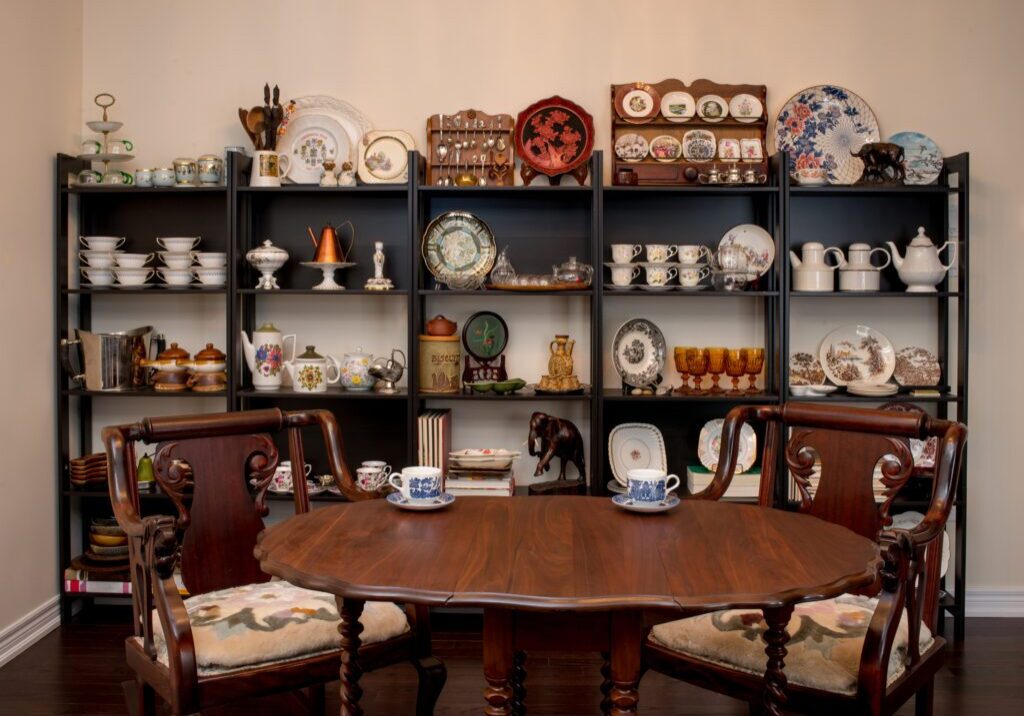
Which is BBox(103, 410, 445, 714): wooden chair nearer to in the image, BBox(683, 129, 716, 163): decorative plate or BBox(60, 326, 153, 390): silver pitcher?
BBox(60, 326, 153, 390): silver pitcher

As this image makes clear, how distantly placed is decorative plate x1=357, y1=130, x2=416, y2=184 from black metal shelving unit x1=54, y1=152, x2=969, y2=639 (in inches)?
3.3

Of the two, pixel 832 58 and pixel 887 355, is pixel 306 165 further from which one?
pixel 887 355

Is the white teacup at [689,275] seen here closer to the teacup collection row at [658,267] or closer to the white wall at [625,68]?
the teacup collection row at [658,267]

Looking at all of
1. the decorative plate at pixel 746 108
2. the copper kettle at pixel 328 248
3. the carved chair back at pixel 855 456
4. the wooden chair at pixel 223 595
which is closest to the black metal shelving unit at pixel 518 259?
the copper kettle at pixel 328 248

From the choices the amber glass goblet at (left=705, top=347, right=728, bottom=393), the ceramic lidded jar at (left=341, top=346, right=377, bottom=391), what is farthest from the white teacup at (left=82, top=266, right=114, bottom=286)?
the amber glass goblet at (left=705, top=347, right=728, bottom=393)

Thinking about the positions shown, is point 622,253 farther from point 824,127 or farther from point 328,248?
point 328,248

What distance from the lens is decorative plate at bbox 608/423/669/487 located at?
12.5ft

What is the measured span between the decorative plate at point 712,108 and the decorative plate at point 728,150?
0.10 meters

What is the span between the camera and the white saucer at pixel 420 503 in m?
2.12

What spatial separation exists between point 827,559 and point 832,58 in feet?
9.00

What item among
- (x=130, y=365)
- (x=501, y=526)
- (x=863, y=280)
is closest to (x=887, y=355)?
(x=863, y=280)

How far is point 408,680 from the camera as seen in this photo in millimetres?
3176

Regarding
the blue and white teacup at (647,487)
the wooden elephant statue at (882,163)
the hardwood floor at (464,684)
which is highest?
the wooden elephant statue at (882,163)

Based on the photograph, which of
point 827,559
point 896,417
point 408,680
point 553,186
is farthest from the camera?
point 553,186
